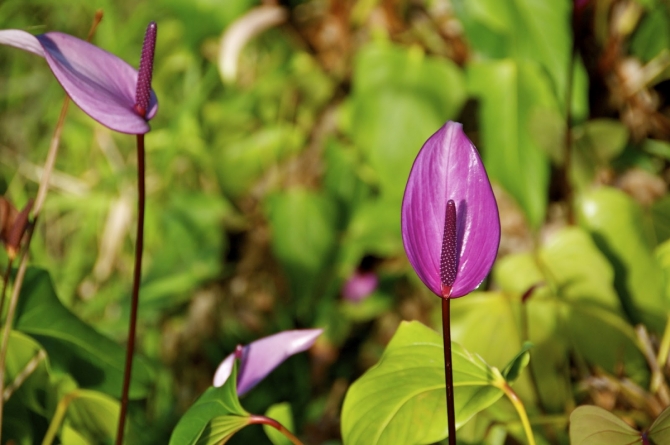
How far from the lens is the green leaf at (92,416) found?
0.38m

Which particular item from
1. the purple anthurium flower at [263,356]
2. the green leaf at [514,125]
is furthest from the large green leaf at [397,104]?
the purple anthurium flower at [263,356]

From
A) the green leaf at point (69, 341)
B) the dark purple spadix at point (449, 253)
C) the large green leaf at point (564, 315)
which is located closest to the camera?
the dark purple spadix at point (449, 253)

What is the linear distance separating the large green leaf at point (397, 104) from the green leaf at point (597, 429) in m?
0.53

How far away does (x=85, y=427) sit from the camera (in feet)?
1.36

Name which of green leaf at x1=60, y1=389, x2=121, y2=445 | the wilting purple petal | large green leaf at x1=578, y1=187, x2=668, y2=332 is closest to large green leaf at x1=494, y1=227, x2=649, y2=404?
large green leaf at x1=578, y1=187, x2=668, y2=332

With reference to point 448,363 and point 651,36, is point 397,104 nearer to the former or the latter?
point 651,36

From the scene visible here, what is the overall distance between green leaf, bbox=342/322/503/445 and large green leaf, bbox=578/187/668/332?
1.17ft

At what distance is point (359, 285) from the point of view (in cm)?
105

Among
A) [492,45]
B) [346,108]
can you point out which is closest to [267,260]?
[346,108]

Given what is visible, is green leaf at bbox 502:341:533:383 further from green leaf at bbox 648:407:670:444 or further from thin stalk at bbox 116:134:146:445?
thin stalk at bbox 116:134:146:445

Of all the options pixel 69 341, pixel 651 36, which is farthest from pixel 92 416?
pixel 651 36

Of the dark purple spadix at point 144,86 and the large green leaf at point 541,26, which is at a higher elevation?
the dark purple spadix at point 144,86

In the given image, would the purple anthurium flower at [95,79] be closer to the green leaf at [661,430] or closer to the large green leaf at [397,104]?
the green leaf at [661,430]

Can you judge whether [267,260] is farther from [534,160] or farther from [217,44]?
[534,160]
